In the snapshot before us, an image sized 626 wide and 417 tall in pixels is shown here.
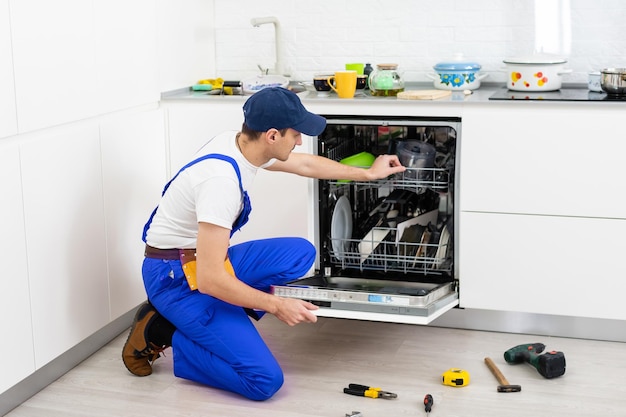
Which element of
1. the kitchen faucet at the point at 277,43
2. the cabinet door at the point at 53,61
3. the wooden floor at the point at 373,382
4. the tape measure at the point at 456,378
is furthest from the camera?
the kitchen faucet at the point at 277,43

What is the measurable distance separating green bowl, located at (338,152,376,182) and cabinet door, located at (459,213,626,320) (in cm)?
42

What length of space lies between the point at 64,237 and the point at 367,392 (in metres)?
1.12

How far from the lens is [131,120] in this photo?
3.38 meters

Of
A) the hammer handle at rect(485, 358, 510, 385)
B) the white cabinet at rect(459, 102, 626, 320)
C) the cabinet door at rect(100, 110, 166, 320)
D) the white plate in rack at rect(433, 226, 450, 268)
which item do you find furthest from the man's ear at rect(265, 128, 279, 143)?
the hammer handle at rect(485, 358, 510, 385)

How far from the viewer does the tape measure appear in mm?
2971

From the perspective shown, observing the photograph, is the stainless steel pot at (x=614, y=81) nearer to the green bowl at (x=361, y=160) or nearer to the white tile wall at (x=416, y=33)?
the white tile wall at (x=416, y=33)

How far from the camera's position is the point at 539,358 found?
3.04 m

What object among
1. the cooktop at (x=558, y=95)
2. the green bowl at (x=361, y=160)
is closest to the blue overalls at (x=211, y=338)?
the green bowl at (x=361, y=160)

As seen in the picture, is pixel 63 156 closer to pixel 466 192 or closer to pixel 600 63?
pixel 466 192

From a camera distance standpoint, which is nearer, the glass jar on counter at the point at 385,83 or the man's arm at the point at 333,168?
the man's arm at the point at 333,168

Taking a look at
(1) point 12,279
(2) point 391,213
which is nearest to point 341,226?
(2) point 391,213

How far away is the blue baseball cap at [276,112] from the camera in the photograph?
2.76 m

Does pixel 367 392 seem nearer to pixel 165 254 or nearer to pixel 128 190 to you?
pixel 165 254

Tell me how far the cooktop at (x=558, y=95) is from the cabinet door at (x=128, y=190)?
1.32m
